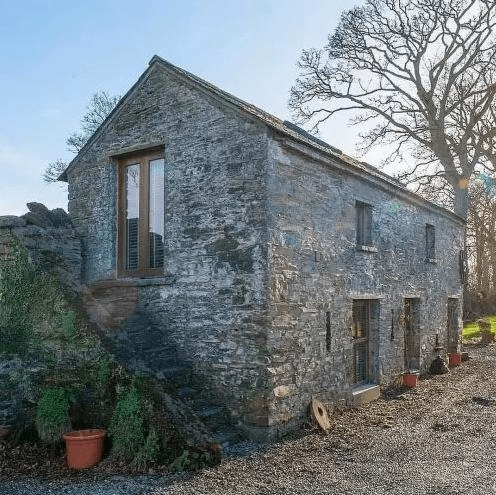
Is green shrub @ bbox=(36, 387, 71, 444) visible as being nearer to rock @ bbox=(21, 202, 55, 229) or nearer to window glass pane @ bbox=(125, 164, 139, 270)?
window glass pane @ bbox=(125, 164, 139, 270)

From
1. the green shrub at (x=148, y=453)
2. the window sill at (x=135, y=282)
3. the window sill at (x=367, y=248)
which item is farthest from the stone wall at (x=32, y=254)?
the window sill at (x=367, y=248)

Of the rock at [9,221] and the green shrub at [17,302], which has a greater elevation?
the rock at [9,221]

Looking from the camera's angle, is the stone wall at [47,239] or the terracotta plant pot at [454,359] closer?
the stone wall at [47,239]

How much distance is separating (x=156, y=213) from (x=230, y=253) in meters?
2.17

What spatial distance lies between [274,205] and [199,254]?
59.6 inches

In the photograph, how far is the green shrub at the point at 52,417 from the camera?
7.26 metres

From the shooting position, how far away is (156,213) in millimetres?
9922

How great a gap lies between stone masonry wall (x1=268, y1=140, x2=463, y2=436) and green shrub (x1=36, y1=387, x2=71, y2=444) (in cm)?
292

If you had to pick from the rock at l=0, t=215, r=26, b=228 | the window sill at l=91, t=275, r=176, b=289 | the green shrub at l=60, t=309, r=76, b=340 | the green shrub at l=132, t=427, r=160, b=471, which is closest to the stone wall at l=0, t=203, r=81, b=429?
the rock at l=0, t=215, r=26, b=228

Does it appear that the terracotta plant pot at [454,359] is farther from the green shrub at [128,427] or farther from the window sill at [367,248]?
the green shrub at [128,427]

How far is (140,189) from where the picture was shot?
10172mm

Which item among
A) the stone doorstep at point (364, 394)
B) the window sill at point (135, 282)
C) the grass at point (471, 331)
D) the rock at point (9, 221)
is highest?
the rock at point (9, 221)

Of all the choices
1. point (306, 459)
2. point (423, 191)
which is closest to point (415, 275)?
point (306, 459)

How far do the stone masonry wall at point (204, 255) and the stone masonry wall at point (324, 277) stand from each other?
306mm
